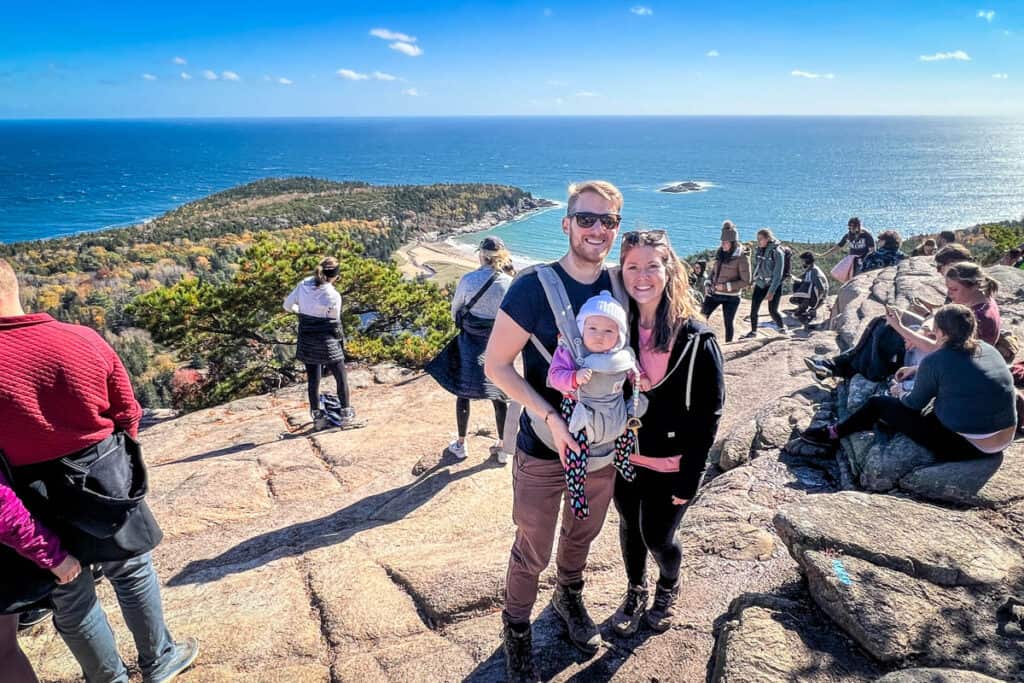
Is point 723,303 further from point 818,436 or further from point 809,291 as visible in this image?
point 818,436

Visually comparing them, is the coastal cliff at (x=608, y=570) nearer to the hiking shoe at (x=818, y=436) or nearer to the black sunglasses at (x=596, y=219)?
the hiking shoe at (x=818, y=436)

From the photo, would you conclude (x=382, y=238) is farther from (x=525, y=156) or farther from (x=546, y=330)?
(x=525, y=156)

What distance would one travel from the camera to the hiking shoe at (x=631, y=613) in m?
2.59

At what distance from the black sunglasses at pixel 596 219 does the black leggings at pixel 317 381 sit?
3969 millimetres

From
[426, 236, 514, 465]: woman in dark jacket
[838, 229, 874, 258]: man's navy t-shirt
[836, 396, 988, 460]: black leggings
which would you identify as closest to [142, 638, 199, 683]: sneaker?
[426, 236, 514, 465]: woman in dark jacket

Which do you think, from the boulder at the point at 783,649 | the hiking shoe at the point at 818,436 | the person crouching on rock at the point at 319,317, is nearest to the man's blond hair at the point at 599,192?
the boulder at the point at 783,649

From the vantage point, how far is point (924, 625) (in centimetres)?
224

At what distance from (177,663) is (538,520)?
1.75 metres

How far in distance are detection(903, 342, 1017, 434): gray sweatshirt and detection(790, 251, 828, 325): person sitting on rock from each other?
23.2 feet

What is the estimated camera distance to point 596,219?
2.07 metres

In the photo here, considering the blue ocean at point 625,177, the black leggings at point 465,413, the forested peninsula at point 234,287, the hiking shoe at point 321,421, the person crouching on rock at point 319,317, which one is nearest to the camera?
the black leggings at point 465,413

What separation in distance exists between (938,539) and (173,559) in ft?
14.0

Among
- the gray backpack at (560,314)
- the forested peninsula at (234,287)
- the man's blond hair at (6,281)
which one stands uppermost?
the man's blond hair at (6,281)

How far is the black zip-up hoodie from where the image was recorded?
219 cm
